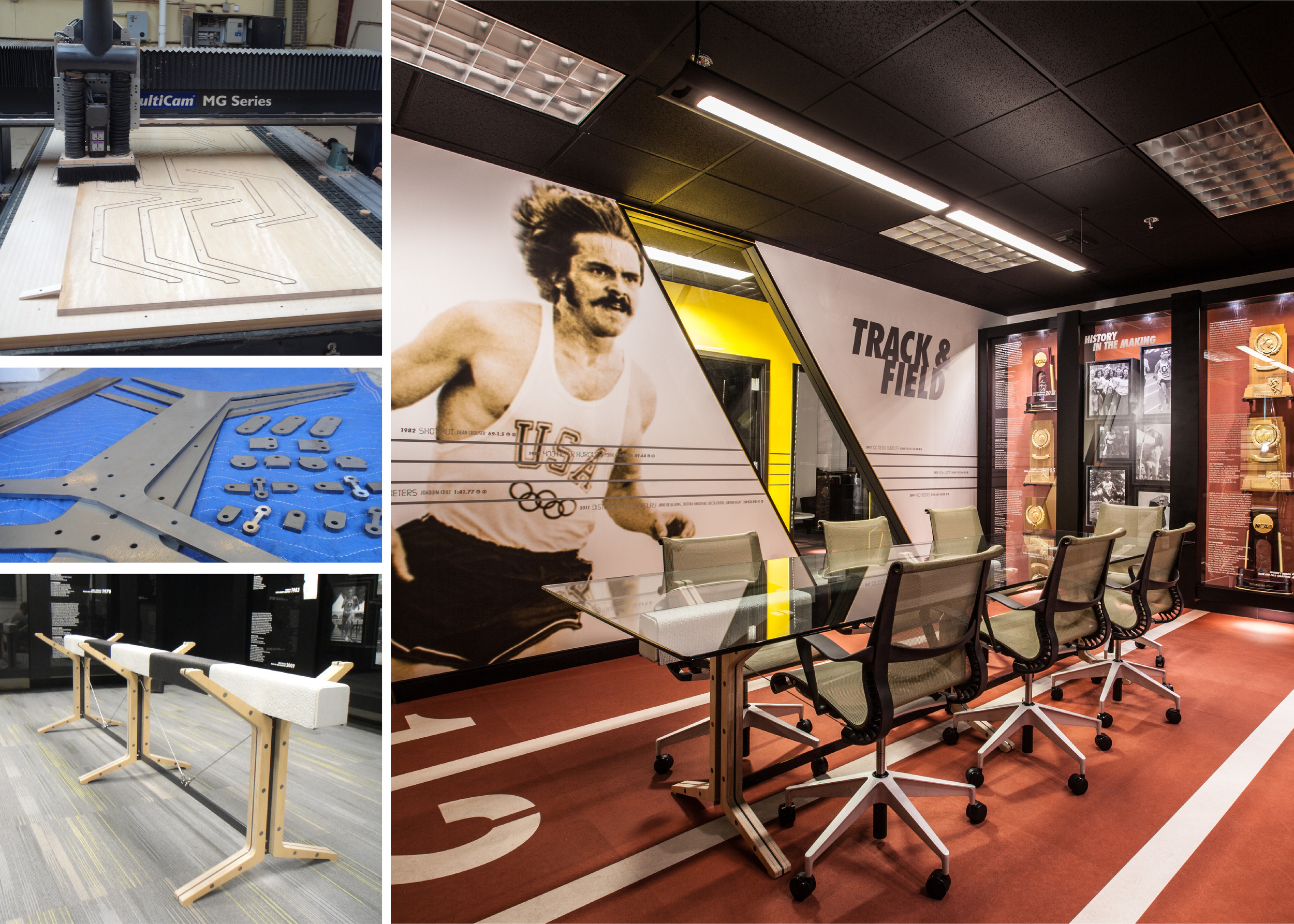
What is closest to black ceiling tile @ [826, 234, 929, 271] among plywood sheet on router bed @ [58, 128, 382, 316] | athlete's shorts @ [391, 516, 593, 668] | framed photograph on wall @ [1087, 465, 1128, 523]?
framed photograph on wall @ [1087, 465, 1128, 523]

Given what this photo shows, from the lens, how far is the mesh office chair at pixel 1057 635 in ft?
8.77

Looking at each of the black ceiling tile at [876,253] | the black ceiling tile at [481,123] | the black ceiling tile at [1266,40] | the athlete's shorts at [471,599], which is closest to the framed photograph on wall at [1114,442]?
the black ceiling tile at [876,253]

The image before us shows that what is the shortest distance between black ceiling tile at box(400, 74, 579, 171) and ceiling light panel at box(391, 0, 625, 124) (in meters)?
0.07

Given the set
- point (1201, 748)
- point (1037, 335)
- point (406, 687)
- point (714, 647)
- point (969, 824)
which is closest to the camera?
point (714, 647)

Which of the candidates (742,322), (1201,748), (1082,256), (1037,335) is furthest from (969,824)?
(1037,335)

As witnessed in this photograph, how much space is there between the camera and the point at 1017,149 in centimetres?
346

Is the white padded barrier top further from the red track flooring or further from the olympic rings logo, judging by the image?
the olympic rings logo

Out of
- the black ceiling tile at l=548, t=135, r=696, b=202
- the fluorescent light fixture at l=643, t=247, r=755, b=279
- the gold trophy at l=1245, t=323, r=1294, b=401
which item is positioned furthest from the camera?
the gold trophy at l=1245, t=323, r=1294, b=401

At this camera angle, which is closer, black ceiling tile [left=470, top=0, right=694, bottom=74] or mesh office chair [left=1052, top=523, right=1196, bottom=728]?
black ceiling tile [left=470, top=0, right=694, bottom=74]

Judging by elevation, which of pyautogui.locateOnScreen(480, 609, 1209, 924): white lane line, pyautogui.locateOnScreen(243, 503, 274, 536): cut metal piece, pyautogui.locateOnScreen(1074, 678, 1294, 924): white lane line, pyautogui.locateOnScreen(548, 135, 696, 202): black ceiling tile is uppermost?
pyautogui.locateOnScreen(548, 135, 696, 202): black ceiling tile

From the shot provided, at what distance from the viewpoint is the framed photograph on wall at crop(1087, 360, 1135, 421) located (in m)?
5.93

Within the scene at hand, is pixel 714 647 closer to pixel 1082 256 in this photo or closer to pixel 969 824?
pixel 969 824

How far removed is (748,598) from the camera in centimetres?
258

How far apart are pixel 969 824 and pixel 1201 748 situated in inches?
60.0
